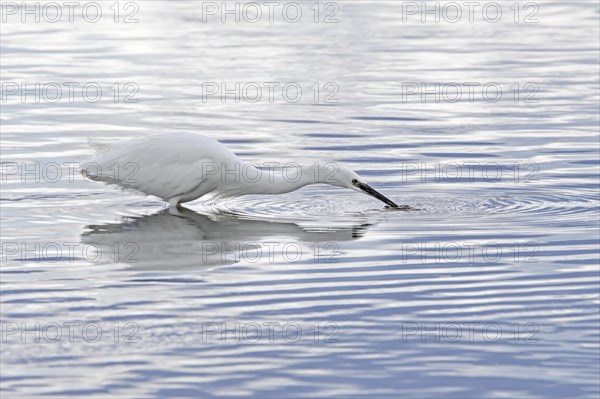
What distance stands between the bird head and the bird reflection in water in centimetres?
48

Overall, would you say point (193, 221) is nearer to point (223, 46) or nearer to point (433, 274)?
point (433, 274)

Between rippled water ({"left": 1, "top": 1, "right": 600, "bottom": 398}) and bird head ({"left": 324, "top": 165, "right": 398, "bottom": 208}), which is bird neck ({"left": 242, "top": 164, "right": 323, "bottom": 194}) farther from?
rippled water ({"left": 1, "top": 1, "right": 600, "bottom": 398})

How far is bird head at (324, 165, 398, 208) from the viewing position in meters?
15.5

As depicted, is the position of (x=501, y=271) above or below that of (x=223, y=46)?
below

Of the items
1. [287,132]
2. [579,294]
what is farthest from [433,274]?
[287,132]

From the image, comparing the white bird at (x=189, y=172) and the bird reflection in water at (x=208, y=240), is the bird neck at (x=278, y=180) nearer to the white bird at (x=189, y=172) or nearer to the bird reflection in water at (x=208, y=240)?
the white bird at (x=189, y=172)

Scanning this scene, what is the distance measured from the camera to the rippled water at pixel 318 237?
9766 mm

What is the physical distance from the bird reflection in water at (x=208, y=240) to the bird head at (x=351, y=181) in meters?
0.48

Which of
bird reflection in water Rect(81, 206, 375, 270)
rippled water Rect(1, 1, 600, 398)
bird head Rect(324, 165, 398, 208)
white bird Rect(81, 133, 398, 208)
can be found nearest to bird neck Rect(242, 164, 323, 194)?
white bird Rect(81, 133, 398, 208)

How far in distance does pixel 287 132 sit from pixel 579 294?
882cm

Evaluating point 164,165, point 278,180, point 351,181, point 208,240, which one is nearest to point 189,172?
point 164,165

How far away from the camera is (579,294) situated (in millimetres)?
11484

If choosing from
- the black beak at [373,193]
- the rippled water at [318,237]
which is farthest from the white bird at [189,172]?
the rippled water at [318,237]

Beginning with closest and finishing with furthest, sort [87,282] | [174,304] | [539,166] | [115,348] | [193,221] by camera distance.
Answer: [115,348]
[174,304]
[87,282]
[193,221]
[539,166]
